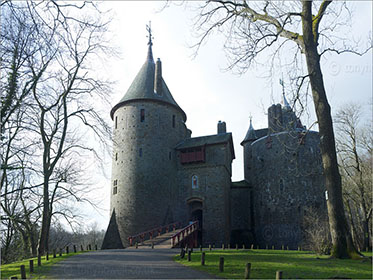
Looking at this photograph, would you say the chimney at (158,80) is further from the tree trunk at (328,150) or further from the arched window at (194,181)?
the tree trunk at (328,150)

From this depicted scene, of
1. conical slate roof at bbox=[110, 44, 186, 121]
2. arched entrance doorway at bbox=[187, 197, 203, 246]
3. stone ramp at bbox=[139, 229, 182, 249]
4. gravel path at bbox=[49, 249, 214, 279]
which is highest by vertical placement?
conical slate roof at bbox=[110, 44, 186, 121]

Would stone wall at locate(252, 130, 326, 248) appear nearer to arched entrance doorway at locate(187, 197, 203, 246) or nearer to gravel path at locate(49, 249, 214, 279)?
arched entrance doorway at locate(187, 197, 203, 246)

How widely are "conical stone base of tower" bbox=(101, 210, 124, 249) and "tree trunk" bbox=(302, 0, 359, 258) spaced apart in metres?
20.8

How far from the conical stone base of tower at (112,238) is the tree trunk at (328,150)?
20.8 meters

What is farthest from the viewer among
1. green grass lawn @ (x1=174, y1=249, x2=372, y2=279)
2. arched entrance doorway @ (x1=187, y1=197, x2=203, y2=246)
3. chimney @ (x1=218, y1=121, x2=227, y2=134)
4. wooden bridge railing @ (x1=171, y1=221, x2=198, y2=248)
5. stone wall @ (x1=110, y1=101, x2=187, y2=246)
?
chimney @ (x1=218, y1=121, x2=227, y2=134)

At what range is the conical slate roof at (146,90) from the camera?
3338 cm

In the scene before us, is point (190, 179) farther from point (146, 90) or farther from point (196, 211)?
point (146, 90)

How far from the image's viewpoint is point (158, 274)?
1030cm

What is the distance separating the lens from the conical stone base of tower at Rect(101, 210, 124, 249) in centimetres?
2950

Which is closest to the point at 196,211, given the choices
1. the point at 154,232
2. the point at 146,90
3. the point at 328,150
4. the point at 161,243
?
the point at 154,232

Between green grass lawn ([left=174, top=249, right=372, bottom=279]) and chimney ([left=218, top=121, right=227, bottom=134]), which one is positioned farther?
chimney ([left=218, top=121, right=227, bottom=134])

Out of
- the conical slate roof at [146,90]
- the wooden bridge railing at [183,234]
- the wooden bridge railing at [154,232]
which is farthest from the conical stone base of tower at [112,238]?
the conical slate roof at [146,90]

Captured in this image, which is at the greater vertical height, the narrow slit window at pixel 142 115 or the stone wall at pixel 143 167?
the narrow slit window at pixel 142 115

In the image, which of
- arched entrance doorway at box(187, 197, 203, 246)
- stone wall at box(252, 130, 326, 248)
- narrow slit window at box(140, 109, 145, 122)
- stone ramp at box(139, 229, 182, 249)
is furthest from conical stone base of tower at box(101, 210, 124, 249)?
stone wall at box(252, 130, 326, 248)
